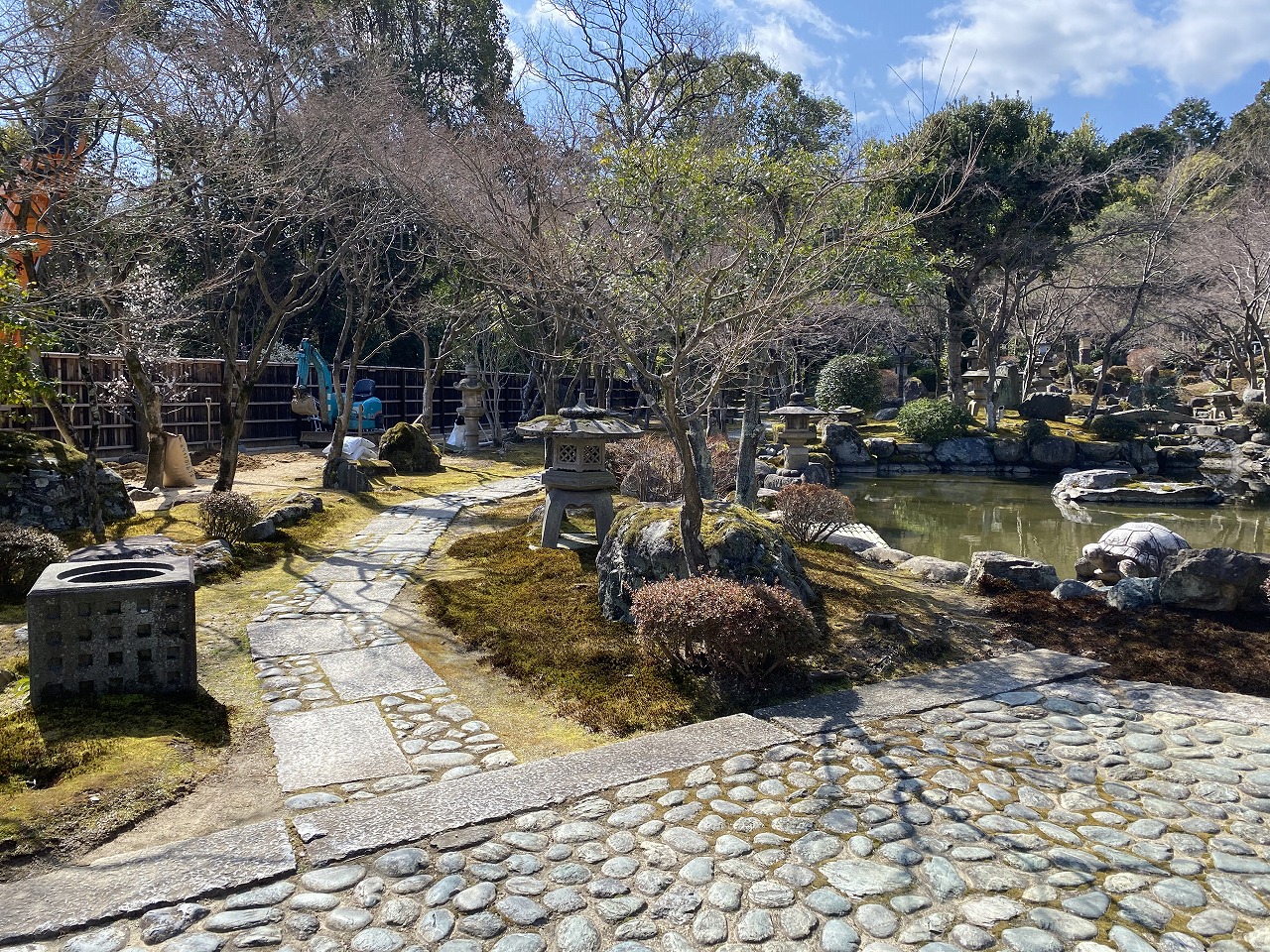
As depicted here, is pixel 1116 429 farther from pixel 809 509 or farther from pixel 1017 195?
pixel 809 509

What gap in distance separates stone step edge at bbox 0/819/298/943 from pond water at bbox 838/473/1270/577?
1124cm

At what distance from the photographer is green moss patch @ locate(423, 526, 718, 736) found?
5246 mm

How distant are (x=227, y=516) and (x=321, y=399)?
12833 millimetres

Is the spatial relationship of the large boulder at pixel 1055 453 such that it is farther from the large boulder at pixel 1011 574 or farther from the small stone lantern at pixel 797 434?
the large boulder at pixel 1011 574

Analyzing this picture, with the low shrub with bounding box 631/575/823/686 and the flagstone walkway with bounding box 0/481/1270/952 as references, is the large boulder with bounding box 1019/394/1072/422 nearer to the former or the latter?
the flagstone walkway with bounding box 0/481/1270/952

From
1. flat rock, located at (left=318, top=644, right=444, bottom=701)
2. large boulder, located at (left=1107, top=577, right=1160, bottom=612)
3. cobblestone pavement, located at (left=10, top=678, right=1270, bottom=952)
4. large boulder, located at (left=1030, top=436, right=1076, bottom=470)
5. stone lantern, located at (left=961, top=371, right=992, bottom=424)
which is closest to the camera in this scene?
cobblestone pavement, located at (left=10, top=678, right=1270, bottom=952)

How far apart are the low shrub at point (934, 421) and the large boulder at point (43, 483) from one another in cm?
2032

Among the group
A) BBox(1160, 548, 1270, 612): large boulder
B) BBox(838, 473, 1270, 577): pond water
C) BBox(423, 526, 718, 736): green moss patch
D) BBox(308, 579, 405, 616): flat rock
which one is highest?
BBox(1160, 548, 1270, 612): large boulder

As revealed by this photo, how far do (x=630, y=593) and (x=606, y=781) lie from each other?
8.87 ft

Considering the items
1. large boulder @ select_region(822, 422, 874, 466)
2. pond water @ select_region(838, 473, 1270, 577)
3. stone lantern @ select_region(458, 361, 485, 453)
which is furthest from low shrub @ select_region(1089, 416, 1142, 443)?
stone lantern @ select_region(458, 361, 485, 453)

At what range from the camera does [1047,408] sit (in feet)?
88.5

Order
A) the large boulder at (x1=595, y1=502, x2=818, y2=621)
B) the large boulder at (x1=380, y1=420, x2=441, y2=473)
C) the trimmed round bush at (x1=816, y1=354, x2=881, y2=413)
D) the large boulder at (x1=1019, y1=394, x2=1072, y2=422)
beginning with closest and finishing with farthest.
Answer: the large boulder at (x1=595, y1=502, x2=818, y2=621), the large boulder at (x1=380, y1=420, x2=441, y2=473), the large boulder at (x1=1019, y1=394, x2=1072, y2=422), the trimmed round bush at (x1=816, y1=354, x2=881, y2=413)

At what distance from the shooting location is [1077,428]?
25.9 m

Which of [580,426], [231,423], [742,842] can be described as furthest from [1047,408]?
[742,842]
